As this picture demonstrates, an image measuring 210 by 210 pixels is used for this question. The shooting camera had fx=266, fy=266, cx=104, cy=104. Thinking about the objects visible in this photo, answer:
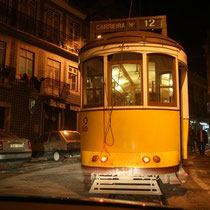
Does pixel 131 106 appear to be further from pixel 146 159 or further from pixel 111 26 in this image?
pixel 111 26

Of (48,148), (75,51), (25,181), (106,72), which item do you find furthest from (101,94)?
(75,51)

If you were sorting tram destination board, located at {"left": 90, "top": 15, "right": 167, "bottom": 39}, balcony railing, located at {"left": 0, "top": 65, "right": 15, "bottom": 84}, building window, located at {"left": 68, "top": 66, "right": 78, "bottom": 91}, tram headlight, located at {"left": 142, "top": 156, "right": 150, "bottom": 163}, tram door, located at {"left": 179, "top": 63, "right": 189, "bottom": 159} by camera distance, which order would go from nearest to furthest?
tram headlight, located at {"left": 142, "top": 156, "right": 150, "bottom": 163}, tram destination board, located at {"left": 90, "top": 15, "right": 167, "bottom": 39}, tram door, located at {"left": 179, "top": 63, "right": 189, "bottom": 159}, balcony railing, located at {"left": 0, "top": 65, "right": 15, "bottom": 84}, building window, located at {"left": 68, "top": 66, "right": 78, "bottom": 91}

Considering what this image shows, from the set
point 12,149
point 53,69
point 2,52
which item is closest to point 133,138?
point 12,149

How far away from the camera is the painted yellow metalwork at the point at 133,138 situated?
5.49m

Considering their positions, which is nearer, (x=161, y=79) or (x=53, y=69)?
(x=161, y=79)

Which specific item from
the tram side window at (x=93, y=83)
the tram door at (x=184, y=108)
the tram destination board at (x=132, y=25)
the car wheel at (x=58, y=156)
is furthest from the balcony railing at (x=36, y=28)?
the tram door at (x=184, y=108)

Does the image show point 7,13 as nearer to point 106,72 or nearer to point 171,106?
point 106,72

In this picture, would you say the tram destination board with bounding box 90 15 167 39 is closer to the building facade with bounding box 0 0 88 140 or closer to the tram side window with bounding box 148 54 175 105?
the tram side window with bounding box 148 54 175 105

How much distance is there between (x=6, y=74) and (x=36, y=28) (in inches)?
183

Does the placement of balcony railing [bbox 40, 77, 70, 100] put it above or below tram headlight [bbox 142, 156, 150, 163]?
above

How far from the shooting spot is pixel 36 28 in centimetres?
1870

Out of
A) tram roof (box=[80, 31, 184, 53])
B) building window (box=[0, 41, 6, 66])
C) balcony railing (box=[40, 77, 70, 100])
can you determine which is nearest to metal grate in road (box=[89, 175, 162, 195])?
tram roof (box=[80, 31, 184, 53])

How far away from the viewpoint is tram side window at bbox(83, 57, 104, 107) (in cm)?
605

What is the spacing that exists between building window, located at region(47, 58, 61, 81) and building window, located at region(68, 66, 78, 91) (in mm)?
1358
